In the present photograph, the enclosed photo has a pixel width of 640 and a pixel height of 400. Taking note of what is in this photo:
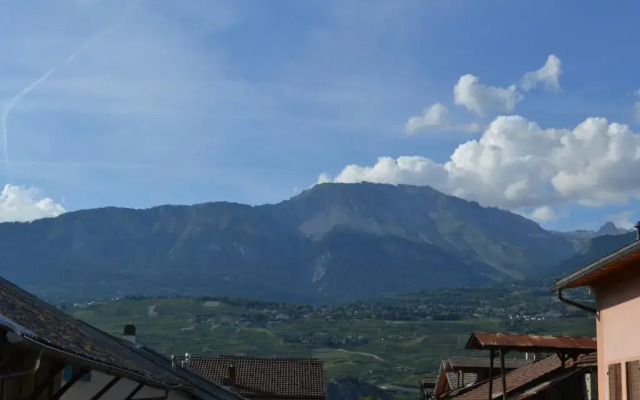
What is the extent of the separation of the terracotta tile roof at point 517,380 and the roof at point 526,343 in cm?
163

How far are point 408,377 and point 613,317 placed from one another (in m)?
149

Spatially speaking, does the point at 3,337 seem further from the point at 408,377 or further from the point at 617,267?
the point at 408,377

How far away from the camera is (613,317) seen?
16.9 meters

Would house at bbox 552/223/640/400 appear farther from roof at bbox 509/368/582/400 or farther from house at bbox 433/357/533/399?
house at bbox 433/357/533/399

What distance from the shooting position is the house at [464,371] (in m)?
40.8

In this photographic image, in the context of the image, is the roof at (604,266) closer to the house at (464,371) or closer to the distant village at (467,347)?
the distant village at (467,347)

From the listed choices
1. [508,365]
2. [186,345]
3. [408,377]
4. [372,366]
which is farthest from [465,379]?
[186,345]

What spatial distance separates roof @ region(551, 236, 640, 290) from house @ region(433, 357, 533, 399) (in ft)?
72.8

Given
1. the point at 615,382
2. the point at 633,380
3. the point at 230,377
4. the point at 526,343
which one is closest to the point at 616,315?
the point at 615,382

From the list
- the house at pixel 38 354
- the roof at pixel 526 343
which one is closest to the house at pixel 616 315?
the roof at pixel 526 343

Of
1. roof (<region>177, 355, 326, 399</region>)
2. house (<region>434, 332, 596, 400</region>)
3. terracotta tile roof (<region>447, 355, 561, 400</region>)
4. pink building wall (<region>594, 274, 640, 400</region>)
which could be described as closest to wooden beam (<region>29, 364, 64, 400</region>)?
pink building wall (<region>594, 274, 640, 400</region>)

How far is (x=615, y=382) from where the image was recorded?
16.5 m

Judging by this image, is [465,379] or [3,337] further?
[465,379]

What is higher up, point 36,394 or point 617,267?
point 617,267
